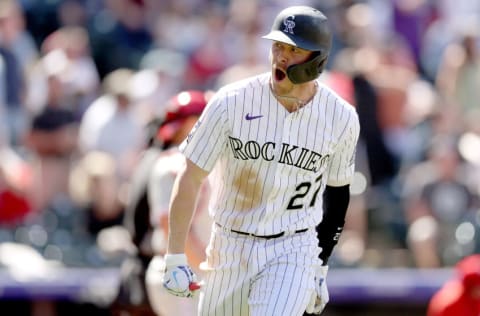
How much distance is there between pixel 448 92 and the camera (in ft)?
40.4

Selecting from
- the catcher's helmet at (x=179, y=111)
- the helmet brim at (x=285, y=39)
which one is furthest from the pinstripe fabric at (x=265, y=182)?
the catcher's helmet at (x=179, y=111)

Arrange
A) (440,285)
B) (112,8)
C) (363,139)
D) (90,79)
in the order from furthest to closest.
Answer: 1. (112,8)
2. (90,79)
3. (363,139)
4. (440,285)

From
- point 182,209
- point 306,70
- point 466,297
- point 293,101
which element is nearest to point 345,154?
point 293,101

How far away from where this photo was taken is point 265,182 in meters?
5.90

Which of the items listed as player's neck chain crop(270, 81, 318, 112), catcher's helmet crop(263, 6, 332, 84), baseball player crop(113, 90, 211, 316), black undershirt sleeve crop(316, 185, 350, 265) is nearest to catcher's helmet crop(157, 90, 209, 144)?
baseball player crop(113, 90, 211, 316)

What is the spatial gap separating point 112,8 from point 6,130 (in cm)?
230

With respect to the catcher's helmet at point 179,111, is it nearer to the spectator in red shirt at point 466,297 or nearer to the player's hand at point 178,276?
the player's hand at point 178,276

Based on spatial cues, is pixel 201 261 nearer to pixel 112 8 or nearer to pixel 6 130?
pixel 6 130

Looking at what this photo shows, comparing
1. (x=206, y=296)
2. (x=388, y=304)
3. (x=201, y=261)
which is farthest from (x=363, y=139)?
(x=206, y=296)

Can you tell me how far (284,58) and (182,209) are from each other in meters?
0.81

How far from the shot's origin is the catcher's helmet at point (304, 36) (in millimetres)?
5750

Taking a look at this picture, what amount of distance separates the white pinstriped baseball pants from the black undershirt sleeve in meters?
0.20

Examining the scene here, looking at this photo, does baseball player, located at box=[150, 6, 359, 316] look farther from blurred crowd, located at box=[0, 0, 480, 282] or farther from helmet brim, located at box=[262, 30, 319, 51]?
blurred crowd, located at box=[0, 0, 480, 282]

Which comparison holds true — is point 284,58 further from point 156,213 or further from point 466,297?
point 466,297
